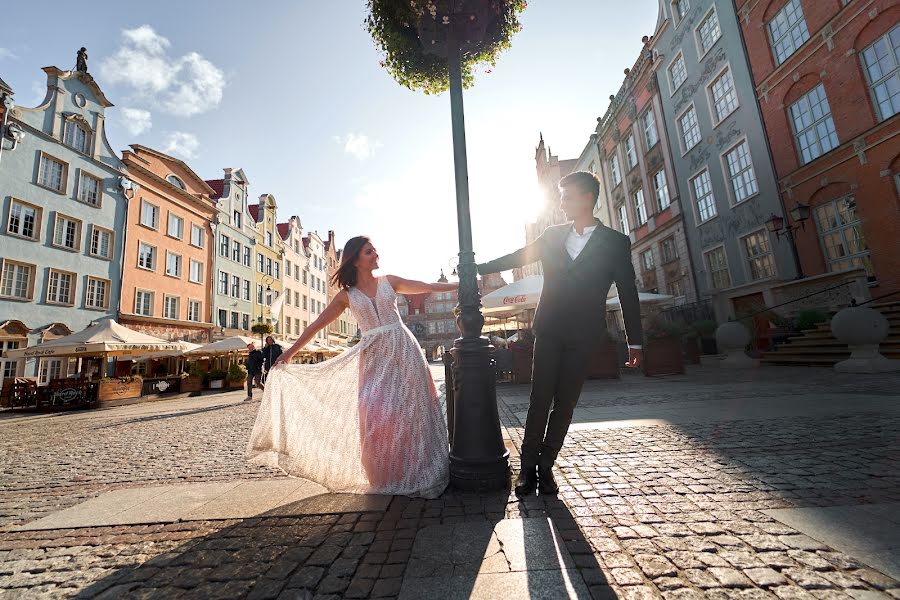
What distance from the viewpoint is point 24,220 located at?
612 inches

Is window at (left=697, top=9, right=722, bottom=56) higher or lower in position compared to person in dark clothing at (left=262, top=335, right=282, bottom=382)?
higher

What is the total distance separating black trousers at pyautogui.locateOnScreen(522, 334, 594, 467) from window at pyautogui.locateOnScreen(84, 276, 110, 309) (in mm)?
21788

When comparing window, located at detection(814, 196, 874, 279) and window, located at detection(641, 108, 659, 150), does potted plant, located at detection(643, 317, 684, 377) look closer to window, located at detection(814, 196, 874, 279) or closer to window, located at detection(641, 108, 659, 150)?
window, located at detection(814, 196, 874, 279)

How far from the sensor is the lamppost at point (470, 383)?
268cm

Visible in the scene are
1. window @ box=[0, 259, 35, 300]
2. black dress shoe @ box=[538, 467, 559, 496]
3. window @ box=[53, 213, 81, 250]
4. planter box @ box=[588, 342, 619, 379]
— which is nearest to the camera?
black dress shoe @ box=[538, 467, 559, 496]

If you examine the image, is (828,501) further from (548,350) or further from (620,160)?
(620,160)

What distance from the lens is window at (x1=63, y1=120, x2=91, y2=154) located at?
17547 mm

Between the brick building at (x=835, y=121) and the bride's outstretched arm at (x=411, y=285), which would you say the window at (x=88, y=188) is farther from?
the brick building at (x=835, y=121)

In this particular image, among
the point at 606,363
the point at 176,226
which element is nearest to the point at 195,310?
the point at 176,226

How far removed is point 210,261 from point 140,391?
13.4 metres

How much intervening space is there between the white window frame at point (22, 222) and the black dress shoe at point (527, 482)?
20920 mm

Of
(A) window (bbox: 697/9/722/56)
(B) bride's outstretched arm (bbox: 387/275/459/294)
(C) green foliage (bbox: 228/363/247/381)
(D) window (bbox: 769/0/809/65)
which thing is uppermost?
(A) window (bbox: 697/9/722/56)

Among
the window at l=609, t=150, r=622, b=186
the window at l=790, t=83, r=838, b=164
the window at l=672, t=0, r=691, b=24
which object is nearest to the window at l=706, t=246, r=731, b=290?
the window at l=790, t=83, r=838, b=164

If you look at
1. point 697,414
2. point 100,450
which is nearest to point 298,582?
point 697,414
